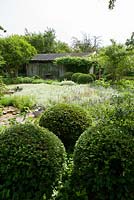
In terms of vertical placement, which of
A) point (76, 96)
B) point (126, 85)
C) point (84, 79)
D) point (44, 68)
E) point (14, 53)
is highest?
point (14, 53)

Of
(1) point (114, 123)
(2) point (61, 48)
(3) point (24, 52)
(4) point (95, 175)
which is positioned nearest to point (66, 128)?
(1) point (114, 123)

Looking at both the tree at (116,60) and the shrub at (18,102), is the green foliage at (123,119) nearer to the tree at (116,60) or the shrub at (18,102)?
the shrub at (18,102)

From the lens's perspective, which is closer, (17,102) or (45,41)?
(17,102)

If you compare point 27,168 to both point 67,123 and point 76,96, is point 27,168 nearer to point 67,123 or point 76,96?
point 67,123

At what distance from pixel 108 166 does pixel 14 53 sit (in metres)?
26.6

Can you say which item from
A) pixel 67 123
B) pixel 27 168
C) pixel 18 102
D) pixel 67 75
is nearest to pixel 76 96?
pixel 18 102

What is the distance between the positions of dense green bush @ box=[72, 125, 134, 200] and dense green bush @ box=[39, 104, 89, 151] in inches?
62.5

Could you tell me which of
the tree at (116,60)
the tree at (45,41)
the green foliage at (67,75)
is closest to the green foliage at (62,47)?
the tree at (45,41)

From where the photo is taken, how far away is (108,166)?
322cm

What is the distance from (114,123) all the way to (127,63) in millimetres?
16663

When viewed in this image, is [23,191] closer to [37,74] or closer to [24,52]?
[24,52]

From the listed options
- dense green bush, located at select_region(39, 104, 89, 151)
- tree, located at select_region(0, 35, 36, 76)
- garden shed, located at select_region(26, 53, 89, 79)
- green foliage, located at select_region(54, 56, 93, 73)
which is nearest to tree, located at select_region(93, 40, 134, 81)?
green foliage, located at select_region(54, 56, 93, 73)

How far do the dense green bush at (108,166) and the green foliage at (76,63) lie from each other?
25.4 metres

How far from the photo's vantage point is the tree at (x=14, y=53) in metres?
28.5
